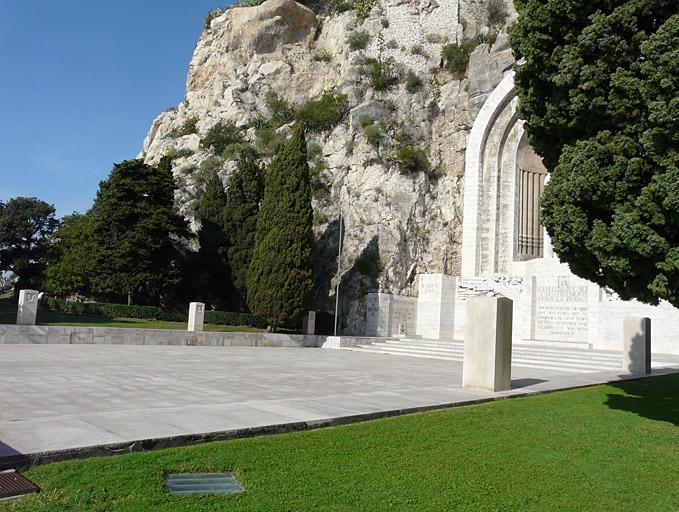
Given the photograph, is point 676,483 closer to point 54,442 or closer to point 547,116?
point 547,116

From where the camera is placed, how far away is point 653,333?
17344mm

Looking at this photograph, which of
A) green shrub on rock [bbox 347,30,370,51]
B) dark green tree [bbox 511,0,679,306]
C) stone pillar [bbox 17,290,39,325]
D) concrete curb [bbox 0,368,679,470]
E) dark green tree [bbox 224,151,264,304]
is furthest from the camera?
green shrub on rock [bbox 347,30,370,51]

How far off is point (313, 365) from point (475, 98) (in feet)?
68.2

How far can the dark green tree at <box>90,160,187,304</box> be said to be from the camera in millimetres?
23484

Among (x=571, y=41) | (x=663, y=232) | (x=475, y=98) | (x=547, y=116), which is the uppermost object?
(x=475, y=98)

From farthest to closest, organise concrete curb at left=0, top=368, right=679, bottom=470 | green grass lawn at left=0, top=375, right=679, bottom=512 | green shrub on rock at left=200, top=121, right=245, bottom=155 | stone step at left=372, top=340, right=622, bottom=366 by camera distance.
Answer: green shrub on rock at left=200, top=121, right=245, bottom=155 < stone step at left=372, top=340, right=622, bottom=366 < concrete curb at left=0, top=368, right=679, bottom=470 < green grass lawn at left=0, top=375, right=679, bottom=512

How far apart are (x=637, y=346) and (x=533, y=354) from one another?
14.9ft

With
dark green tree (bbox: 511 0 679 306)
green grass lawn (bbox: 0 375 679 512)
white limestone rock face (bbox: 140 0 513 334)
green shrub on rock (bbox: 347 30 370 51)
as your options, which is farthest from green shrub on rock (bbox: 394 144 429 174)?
green grass lawn (bbox: 0 375 679 512)

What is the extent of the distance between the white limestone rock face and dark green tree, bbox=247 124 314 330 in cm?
466

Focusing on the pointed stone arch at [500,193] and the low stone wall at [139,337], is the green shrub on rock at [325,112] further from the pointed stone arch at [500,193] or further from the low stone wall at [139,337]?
the low stone wall at [139,337]

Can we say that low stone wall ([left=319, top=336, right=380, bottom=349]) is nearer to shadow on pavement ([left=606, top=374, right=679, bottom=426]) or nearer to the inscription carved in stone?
the inscription carved in stone

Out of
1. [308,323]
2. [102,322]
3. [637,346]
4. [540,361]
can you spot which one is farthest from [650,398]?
[102,322]

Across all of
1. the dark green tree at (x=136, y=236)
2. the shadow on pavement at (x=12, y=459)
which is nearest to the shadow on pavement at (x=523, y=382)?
the shadow on pavement at (x=12, y=459)

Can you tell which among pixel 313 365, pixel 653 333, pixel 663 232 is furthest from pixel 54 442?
pixel 653 333
